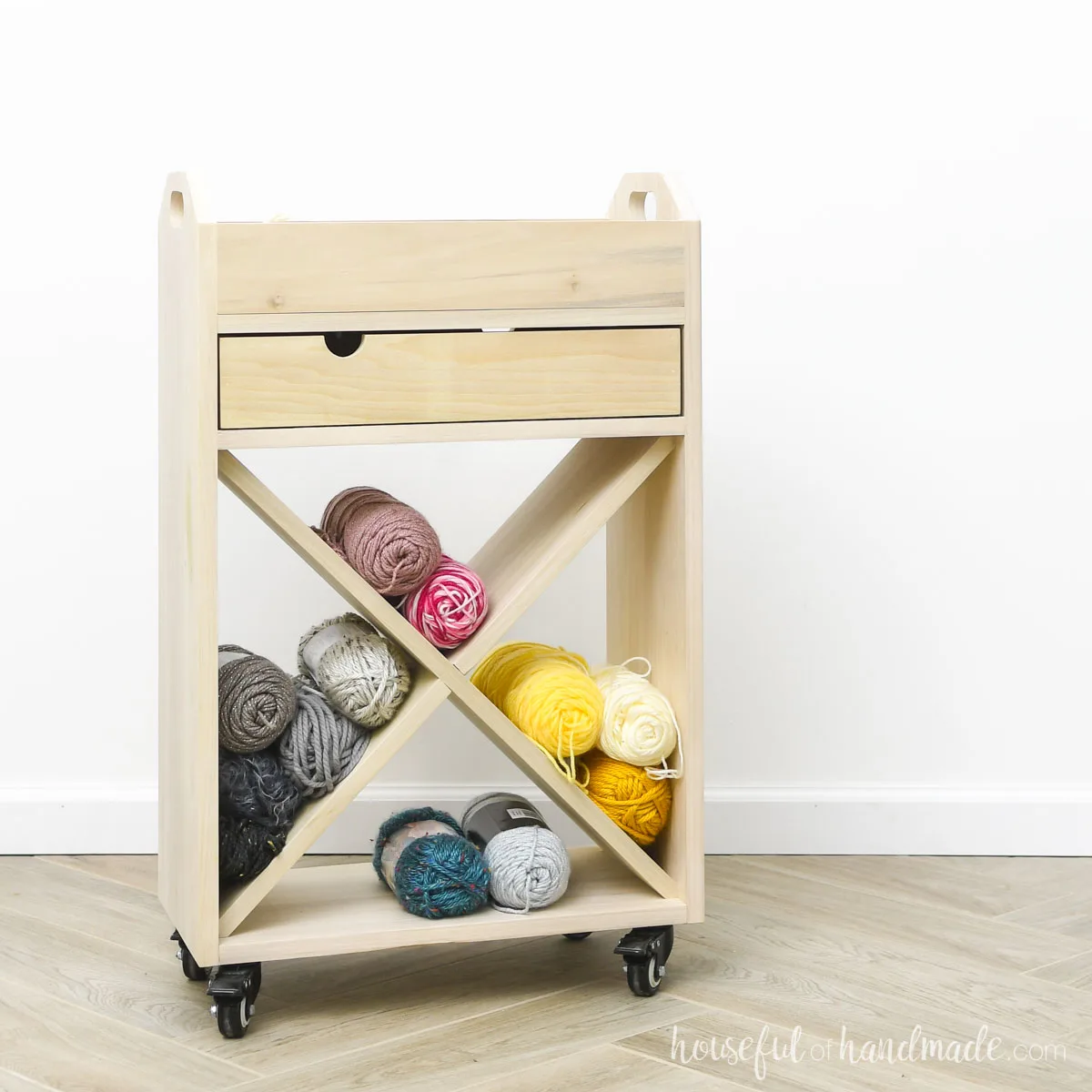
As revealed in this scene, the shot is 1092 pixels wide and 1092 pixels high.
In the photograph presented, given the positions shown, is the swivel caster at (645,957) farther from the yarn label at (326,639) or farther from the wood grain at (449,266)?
the wood grain at (449,266)

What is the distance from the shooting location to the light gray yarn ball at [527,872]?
1386 millimetres

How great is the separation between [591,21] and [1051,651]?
1047 mm

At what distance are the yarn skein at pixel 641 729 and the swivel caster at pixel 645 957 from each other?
16cm

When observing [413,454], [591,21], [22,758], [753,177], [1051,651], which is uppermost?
[591,21]

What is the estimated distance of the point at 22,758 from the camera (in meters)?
1.89

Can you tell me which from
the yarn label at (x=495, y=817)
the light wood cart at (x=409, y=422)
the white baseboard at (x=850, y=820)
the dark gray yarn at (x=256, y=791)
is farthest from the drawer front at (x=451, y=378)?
the white baseboard at (x=850, y=820)

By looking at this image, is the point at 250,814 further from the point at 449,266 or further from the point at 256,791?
the point at 449,266

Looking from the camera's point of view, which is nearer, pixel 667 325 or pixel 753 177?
pixel 667 325

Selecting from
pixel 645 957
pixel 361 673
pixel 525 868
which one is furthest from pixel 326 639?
pixel 645 957

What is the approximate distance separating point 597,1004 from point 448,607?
420 mm

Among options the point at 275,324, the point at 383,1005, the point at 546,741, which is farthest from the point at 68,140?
the point at 383,1005

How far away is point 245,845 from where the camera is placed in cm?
134

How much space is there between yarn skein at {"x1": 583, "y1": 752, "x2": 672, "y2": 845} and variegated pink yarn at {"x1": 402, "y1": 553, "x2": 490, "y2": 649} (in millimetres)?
208

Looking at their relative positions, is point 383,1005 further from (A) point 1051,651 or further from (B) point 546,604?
(A) point 1051,651
